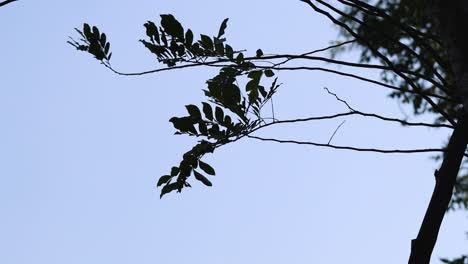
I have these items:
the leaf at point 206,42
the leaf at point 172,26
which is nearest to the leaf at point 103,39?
the leaf at point 172,26

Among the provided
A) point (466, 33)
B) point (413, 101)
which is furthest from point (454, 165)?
point (413, 101)

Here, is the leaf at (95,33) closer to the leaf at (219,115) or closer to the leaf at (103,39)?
the leaf at (103,39)

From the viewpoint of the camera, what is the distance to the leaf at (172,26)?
2936 millimetres

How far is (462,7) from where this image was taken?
1.79m

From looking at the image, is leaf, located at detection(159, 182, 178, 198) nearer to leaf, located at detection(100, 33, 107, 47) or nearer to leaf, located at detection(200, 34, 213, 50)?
leaf, located at detection(200, 34, 213, 50)

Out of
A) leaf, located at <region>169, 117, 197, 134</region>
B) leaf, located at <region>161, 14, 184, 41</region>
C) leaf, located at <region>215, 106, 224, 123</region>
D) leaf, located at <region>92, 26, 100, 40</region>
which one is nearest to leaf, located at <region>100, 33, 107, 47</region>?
leaf, located at <region>92, 26, 100, 40</region>

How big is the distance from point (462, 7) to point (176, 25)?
4.81 feet

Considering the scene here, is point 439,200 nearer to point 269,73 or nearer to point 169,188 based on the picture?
point 269,73

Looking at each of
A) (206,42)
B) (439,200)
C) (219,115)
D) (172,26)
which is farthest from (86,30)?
(439,200)

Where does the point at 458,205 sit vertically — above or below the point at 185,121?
above

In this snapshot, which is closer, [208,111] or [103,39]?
[208,111]

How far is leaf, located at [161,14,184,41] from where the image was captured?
116 inches

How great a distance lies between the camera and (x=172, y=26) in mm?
2936

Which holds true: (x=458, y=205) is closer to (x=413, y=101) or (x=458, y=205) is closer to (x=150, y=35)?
(x=413, y=101)
